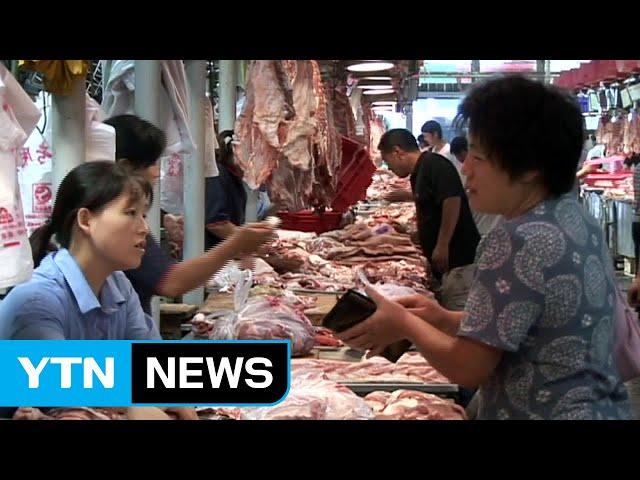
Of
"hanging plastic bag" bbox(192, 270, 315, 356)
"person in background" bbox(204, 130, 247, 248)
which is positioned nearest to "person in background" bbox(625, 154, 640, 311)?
"hanging plastic bag" bbox(192, 270, 315, 356)

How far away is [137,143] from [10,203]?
0.89 m

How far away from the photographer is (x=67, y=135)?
3.02 m

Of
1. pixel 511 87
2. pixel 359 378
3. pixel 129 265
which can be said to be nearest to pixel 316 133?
pixel 359 378

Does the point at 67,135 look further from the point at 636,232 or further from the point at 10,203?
the point at 636,232

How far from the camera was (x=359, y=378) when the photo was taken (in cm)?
344

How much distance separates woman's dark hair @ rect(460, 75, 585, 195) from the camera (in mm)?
2029

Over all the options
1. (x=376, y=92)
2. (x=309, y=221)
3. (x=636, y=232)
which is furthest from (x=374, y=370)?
(x=636, y=232)

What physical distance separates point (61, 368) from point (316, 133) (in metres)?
3.57

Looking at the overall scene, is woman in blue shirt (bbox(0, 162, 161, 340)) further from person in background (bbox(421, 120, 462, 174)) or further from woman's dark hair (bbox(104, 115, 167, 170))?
person in background (bbox(421, 120, 462, 174))

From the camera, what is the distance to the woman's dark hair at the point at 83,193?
2500mm

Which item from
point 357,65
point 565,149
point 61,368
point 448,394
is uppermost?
point 357,65

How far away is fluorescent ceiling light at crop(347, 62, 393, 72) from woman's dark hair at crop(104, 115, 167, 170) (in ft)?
8.13

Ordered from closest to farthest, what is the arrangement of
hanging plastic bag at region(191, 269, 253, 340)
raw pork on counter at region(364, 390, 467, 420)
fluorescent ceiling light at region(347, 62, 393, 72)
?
raw pork on counter at region(364, 390, 467, 420) → hanging plastic bag at region(191, 269, 253, 340) → fluorescent ceiling light at region(347, 62, 393, 72)

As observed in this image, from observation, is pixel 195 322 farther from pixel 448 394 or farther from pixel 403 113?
pixel 403 113
